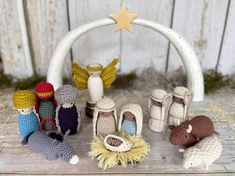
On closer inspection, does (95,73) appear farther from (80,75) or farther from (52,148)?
(52,148)

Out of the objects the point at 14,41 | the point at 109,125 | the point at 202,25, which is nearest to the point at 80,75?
the point at 109,125

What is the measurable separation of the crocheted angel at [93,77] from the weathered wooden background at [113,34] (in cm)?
15

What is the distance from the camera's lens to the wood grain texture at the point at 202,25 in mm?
696

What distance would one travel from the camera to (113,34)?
2.38 ft

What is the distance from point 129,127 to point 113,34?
0.29m

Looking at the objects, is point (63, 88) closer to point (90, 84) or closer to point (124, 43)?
point (90, 84)

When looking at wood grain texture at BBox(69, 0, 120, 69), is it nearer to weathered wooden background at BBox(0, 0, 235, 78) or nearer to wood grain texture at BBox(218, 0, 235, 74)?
weathered wooden background at BBox(0, 0, 235, 78)

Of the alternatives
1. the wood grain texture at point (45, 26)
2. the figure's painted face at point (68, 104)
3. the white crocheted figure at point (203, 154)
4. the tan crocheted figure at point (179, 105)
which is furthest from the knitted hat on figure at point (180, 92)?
the wood grain texture at point (45, 26)

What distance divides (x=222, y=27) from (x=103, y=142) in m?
0.45

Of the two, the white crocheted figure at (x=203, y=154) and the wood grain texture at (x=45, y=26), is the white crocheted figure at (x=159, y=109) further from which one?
the wood grain texture at (x=45, y=26)

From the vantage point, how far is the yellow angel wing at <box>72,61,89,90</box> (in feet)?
1.94

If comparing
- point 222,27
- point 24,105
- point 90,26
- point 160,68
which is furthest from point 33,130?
point 222,27

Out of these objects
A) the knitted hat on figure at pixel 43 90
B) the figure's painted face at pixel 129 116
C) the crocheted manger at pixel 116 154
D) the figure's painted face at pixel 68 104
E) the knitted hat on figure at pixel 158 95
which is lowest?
the crocheted manger at pixel 116 154

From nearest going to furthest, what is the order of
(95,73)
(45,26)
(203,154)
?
(203,154)
(95,73)
(45,26)
